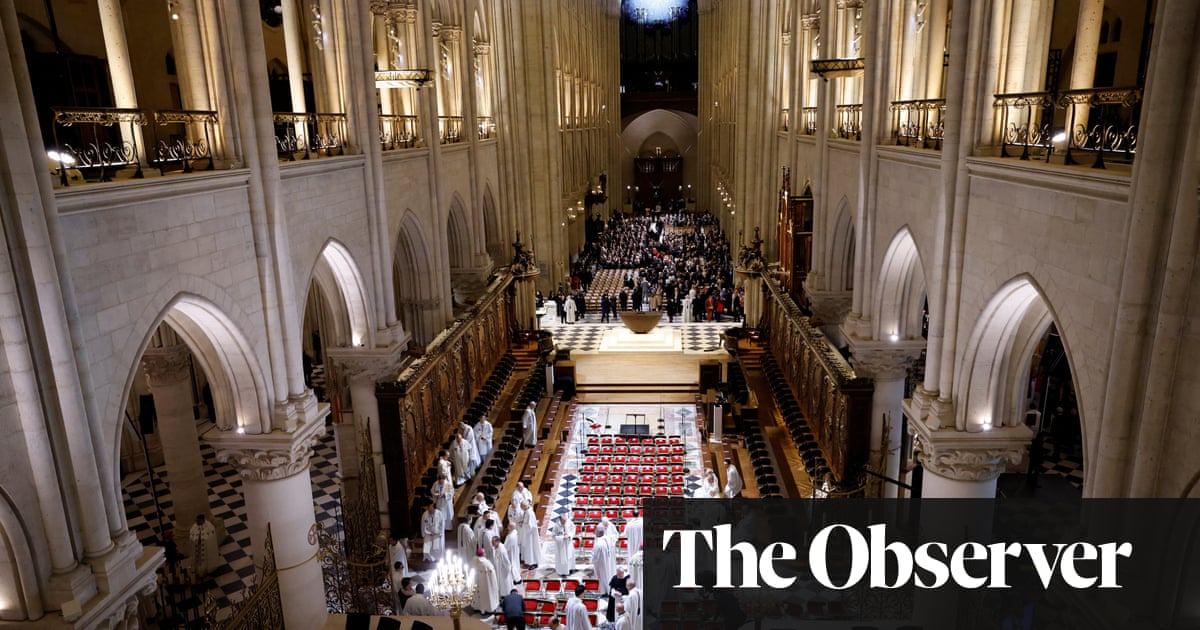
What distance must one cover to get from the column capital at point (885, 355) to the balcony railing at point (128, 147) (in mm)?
9997

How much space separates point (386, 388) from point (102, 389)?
22.3 feet

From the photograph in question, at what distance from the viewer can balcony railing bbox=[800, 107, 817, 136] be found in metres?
18.4

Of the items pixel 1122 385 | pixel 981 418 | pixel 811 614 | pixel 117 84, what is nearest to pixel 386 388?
pixel 117 84

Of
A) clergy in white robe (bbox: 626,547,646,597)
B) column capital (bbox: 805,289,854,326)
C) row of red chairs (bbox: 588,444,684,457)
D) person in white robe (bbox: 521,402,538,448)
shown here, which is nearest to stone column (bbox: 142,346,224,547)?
person in white robe (bbox: 521,402,538,448)

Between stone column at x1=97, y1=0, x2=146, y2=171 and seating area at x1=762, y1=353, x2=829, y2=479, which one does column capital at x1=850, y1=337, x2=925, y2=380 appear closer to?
seating area at x1=762, y1=353, x2=829, y2=479

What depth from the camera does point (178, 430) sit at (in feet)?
44.2

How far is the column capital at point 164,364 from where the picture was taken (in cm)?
1312

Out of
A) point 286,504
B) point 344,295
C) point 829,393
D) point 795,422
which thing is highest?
point 344,295

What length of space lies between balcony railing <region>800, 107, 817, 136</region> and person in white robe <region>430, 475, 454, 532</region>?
11.3m

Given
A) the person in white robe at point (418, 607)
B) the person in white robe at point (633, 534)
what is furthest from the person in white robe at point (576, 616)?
the person in white robe at point (633, 534)

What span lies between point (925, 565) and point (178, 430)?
11854 mm

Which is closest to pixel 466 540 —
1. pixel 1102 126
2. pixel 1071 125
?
pixel 1071 125

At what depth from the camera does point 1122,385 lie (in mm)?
5785

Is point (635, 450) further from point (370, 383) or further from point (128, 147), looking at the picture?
point (128, 147)
